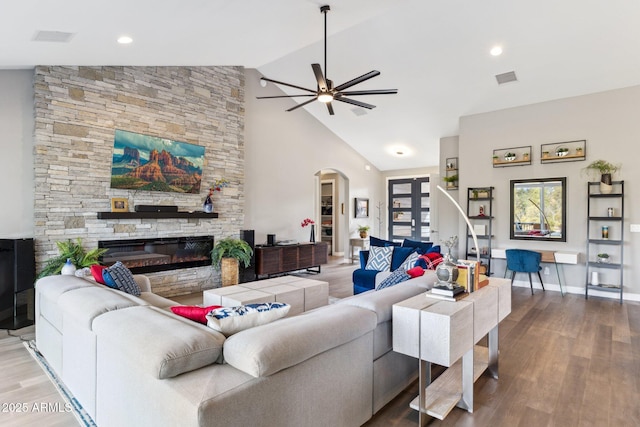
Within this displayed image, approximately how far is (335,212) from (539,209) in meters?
5.29

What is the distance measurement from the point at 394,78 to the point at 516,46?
1891 mm

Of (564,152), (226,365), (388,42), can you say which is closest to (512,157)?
(564,152)

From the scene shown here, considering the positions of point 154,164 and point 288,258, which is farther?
point 288,258

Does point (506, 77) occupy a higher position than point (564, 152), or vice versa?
point (506, 77)

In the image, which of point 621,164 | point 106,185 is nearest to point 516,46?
point 621,164

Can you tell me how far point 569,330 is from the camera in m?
4.02

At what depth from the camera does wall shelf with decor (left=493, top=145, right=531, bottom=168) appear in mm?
6262

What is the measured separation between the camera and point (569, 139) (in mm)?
5887

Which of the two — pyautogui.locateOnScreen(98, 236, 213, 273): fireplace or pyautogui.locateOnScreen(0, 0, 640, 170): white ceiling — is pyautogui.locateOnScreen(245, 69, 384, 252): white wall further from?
pyautogui.locateOnScreen(98, 236, 213, 273): fireplace

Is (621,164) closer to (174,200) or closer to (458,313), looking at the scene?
(458,313)

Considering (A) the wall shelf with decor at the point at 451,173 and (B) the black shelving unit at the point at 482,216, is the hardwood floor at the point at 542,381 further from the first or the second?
(A) the wall shelf with decor at the point at 451,173

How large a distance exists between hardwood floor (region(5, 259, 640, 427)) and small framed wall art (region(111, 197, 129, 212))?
5.83ft

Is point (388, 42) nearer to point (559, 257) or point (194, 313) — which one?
point (559, 257)

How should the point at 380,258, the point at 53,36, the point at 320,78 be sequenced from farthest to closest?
the point at 380,258
the point at 320,78
the point at 53,36
